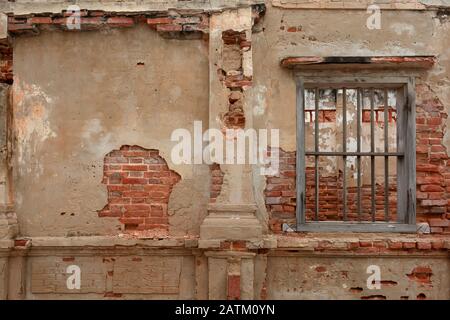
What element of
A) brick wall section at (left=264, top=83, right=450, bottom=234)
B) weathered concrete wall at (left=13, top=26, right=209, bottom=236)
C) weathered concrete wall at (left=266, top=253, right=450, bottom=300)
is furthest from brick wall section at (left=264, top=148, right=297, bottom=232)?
weathered concrete wall at (left=13, top=26, right=209, bottom=236)

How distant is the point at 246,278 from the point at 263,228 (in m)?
0.53

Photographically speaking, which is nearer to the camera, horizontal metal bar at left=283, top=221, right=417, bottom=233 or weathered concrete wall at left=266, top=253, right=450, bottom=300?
weathered concrete wall at left=266, top=253, right=450, bottom=300

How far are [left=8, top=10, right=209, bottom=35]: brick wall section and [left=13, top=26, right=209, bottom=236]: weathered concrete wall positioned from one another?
0.13 m

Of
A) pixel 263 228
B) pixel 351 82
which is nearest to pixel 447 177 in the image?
pixel 351 82

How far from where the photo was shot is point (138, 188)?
4996 millimetres

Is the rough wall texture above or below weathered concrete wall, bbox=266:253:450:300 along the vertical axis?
above

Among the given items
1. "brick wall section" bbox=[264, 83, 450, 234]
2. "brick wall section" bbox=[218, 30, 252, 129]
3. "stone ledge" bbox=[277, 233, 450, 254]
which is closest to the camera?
"stone ledge" bbox=[277, 233, 450, 254]

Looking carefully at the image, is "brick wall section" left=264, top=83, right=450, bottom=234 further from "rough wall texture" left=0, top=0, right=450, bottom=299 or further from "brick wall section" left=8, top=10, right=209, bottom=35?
"brick wall section" left=8, top=10, right=209, bottom=35

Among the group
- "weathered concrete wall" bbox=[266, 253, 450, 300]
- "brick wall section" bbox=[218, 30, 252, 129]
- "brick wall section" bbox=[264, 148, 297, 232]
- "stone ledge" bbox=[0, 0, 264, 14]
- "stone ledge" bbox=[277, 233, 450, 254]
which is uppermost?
"stone ledge" bbox=[0, 0, 264, 14]

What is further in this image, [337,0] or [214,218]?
[337,0]

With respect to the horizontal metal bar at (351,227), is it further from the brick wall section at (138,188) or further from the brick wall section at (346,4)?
the brick wall section at (346,4)

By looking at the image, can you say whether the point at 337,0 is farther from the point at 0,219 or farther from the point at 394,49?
the point at 0,219

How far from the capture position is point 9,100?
200 inches

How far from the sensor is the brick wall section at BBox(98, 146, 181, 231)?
196 inches
